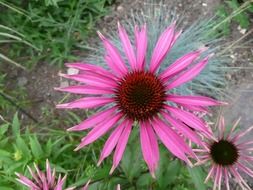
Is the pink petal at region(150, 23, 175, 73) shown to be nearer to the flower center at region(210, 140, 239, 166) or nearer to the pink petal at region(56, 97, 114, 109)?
the pink petal at region(56, 97, 114, 109)

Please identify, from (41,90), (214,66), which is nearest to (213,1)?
(214,66)

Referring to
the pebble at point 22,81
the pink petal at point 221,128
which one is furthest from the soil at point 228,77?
the pink petal at point 221,128

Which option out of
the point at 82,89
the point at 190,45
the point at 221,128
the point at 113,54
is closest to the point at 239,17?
the point at 190,45

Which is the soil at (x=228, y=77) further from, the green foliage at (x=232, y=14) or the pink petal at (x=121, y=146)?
the pink petal at (x=121, y=146)

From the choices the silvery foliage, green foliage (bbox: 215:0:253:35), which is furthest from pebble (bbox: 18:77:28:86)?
green foliage (bbox: 215:0:253:35)

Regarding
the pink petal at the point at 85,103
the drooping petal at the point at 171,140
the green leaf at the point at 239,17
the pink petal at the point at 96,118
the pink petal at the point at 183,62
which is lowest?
the drooping petal at the point at 171,140

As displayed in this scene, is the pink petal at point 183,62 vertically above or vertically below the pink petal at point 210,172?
above
